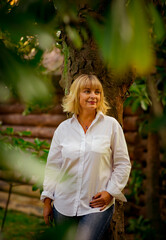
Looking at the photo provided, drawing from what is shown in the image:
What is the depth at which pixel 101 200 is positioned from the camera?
1.72m

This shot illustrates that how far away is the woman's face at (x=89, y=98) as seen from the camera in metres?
1.88

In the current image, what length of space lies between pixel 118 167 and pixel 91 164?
7.2 inches

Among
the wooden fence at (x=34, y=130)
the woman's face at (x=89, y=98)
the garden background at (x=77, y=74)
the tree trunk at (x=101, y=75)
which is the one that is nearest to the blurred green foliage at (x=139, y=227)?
the garden background at (x=77, y=74)

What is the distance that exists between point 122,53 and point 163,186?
4130mm

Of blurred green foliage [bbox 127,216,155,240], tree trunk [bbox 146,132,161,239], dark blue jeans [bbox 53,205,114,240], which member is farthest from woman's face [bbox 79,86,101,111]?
blurred green foliage [bbox 127,216,155,240]

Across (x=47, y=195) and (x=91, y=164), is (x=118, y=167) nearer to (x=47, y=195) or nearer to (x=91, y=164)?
(x=91, y=164)

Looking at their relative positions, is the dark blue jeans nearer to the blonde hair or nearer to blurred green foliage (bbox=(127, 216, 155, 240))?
the blonde hair

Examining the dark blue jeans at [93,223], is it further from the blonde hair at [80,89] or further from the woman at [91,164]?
the blonde hair at [80,89]

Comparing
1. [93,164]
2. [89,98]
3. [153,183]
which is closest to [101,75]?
[89,98]

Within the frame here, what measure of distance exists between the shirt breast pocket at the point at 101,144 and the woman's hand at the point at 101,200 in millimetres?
272

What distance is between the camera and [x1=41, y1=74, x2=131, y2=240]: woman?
68.5 inches

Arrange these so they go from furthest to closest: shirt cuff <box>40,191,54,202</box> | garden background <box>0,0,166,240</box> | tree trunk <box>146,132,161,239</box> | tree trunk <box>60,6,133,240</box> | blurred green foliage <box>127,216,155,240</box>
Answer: tree trunk <box>146,132,161,239</box>
blurred green foliage <box>127,216,155,240</box>
tree trunk <box>60,6,133,240</box>
shirt cuff <box>40,191,54,202</box>
garden background <box>0,0,166,240</box>

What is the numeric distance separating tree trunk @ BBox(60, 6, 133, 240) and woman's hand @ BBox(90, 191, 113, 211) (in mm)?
298

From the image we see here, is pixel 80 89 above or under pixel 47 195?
above
